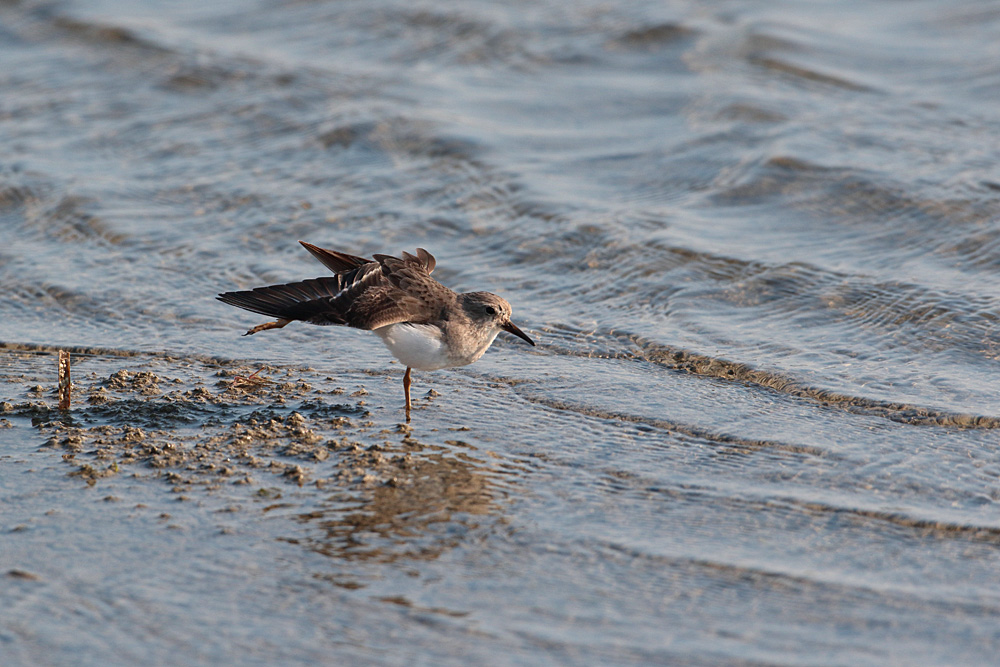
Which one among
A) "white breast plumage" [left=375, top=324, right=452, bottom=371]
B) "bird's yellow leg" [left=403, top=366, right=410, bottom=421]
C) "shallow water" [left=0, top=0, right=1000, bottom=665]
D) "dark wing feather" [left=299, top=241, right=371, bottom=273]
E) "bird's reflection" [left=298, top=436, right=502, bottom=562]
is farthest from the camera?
"dark wing feather" [left=299, top=241, right=371, bottom=273]

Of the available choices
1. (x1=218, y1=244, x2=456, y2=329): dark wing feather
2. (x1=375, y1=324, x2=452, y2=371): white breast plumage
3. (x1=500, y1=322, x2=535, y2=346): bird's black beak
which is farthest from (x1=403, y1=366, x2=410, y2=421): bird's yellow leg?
(x1=500, y1=322, x2=535, y2=346): bird's black beak

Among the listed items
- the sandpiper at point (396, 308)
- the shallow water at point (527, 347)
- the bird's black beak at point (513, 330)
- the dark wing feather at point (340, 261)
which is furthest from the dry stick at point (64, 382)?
the bird's black beak at point (513, 330)

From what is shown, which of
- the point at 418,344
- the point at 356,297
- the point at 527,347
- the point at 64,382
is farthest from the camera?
the point at 527,347

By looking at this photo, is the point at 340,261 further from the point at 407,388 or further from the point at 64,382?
the point at 64,382

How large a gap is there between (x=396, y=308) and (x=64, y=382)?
162cm

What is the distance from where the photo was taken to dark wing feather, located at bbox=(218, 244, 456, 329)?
5551 millimetres

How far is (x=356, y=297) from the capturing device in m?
A: 5.65

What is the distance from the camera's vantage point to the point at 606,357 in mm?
6496

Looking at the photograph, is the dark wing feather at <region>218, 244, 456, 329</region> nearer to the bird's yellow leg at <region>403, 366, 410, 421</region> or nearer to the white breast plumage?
the white breast plumage

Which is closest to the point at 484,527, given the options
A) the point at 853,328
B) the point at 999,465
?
the point at 999,465

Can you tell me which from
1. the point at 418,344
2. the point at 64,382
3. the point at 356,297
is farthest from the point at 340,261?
the point at 64,382

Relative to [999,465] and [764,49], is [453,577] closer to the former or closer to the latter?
[999,465]

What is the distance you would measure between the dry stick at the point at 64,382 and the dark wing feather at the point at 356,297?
0.79 m

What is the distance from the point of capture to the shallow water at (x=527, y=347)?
12.9 feet
